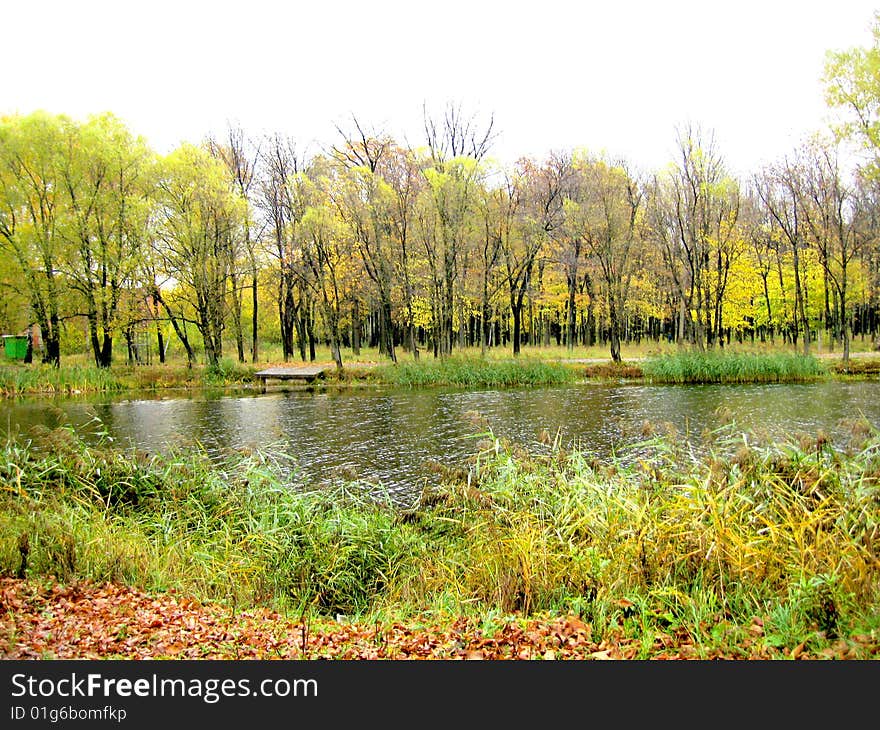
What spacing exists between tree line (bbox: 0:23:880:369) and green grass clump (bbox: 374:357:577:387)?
463 cm

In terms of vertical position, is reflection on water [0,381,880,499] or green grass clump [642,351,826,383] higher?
green grass clump [642,351,826,383]

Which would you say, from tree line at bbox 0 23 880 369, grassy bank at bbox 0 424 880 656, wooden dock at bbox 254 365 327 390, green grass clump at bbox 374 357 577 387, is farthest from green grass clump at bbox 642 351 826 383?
grassy bank at bbox 0 424 880 656

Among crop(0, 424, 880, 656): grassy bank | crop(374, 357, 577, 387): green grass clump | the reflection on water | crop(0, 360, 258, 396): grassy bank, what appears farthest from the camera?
crop(374, 357, 577, 387): green grass clump

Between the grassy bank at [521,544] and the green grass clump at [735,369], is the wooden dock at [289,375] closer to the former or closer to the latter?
the green grass clump at [735,369]

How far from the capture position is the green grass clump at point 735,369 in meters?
28.2

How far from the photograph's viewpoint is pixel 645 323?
61312mm

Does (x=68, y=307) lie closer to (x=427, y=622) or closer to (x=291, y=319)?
(x=291, y=319)

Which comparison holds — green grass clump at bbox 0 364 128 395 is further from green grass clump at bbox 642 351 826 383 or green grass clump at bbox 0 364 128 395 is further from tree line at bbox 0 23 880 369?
green grass clump at bbox 642 351 826 383

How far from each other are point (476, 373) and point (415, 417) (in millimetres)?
11001

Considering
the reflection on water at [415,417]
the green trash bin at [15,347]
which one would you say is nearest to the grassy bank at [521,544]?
the reflection on water at [415,417]

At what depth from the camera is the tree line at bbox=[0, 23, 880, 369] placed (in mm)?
33469

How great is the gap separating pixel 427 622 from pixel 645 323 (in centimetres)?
5978

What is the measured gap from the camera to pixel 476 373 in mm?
30797

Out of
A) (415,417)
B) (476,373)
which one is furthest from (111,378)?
(415,417)
